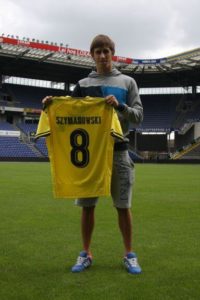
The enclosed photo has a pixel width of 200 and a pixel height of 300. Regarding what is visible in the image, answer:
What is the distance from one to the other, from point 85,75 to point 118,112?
50826 millimetres

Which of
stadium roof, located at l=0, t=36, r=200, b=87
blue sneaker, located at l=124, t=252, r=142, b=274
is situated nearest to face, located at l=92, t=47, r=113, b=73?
blue sneaker, located at l=124, t=252, r=142, b=274

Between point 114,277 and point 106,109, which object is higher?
point 106,109

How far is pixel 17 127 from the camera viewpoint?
52.8 m

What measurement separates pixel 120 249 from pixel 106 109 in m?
1.74

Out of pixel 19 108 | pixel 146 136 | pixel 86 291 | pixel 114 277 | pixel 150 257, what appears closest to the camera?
pixel 86 291

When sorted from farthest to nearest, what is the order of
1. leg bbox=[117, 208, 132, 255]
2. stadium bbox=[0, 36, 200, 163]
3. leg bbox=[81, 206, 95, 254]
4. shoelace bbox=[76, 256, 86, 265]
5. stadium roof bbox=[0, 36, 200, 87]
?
stadium bbox=[0, 36, 200, 163] → stadium roof bbox=[0, 36, 200, 87] → leg bbox=[81, 206, 95, 254] → leg bbox=[117, 208, 132, 255] → shoelace bbox=[76, 256, 86, 265]

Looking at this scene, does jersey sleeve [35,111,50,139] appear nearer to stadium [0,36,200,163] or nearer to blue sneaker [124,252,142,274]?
blue sneaker [124,252,142,274]

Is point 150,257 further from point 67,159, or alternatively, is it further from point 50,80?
point 50,80

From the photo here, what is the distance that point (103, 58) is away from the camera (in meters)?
4.32

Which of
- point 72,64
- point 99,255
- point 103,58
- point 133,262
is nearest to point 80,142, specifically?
point 103,58

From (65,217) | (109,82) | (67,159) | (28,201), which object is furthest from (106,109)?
(28,201)

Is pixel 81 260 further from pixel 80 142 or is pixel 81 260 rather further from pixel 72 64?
pixel 72 64

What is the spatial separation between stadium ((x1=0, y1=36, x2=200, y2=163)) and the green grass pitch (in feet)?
125

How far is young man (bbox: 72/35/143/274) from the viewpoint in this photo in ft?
14.2
